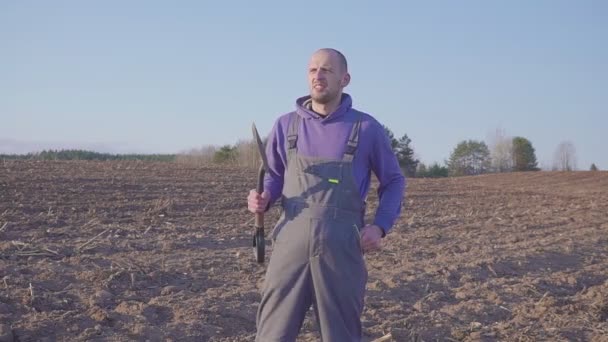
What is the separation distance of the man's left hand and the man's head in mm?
615

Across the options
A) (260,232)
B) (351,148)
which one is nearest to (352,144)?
(351,148)

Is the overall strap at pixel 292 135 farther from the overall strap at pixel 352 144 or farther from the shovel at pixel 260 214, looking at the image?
the overall strap at pixel 352 144

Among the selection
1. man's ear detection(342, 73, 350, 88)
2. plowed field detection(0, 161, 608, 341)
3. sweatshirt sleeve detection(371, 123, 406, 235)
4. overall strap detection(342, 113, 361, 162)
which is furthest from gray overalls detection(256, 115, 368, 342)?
plowed field detection(0, 161, 608, 341)

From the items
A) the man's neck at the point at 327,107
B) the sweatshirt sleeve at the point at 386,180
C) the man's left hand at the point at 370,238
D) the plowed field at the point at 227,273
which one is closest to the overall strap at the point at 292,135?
the man's neck at the point at 327,107

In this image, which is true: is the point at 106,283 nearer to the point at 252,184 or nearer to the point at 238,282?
the point at 238,282

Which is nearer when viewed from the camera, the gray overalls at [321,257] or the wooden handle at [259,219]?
the gray overalls at [321,257]

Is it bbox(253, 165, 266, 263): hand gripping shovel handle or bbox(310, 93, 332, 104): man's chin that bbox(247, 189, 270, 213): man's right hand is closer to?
bbox(253, 165, 266, 263): hand gripping shovel handle

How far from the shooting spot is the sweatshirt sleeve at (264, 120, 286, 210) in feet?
11.2

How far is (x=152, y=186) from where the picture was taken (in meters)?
15.6

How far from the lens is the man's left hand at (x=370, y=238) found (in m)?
3.17

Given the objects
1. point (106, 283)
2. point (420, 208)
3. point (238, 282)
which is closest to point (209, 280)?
point (238, 282)

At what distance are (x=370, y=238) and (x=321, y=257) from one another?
24 centimetres

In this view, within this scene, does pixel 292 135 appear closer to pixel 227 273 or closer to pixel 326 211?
pixel 326 211

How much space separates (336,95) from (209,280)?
3592mm
